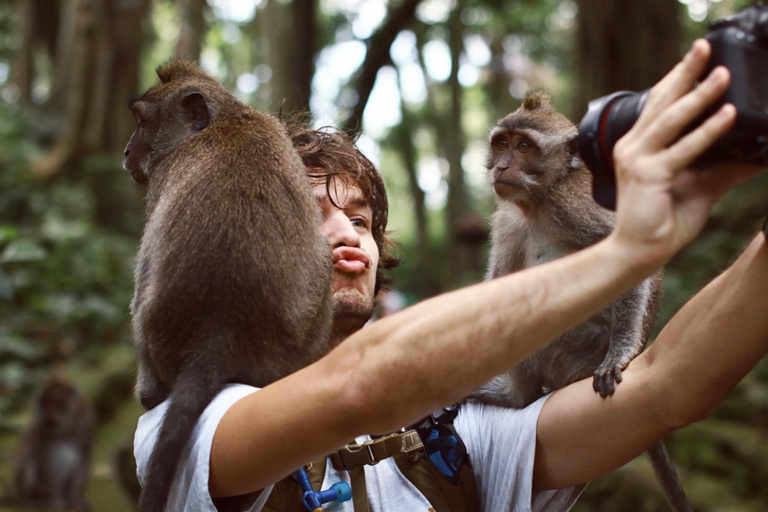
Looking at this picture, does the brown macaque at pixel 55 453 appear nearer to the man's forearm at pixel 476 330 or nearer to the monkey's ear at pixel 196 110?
the monkey's ear at pixel 196 110

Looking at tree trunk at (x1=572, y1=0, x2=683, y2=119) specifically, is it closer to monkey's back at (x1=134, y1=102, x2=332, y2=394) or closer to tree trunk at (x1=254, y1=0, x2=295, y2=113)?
tree trunk at (x1=254, y1=0, x2=295, y2=113)

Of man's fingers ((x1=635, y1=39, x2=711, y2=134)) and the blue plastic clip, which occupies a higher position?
man's fingers ((x1=635, y1=39, x2=711, y2=134))

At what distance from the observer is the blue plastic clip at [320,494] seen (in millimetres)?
1628

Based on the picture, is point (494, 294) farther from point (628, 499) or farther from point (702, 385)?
point (628, 499)

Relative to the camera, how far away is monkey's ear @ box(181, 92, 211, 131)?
2.36 meters

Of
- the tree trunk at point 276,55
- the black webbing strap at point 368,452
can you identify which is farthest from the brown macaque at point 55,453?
the black webbing strap at point 368,452

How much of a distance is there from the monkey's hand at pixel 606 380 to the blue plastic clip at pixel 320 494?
655 mm

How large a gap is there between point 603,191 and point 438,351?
39 cm

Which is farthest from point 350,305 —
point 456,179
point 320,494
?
point 456,179

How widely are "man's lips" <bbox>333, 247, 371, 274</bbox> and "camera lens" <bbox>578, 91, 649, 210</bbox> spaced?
971 millimetres

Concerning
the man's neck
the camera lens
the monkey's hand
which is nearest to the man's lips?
the man's neck

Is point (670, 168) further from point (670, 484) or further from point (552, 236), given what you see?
point (552, 236)

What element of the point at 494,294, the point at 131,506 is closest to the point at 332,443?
the point at 494,294

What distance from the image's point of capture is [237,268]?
1841mm
